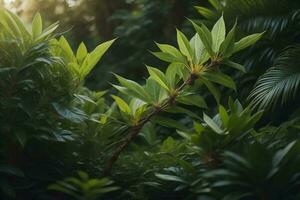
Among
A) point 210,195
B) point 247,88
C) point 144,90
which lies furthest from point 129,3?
point 210,195

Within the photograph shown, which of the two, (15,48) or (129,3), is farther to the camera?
(129,3)

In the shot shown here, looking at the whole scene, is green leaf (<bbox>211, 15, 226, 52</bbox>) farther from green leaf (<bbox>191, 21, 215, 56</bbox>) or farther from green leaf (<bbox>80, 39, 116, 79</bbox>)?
green leaf (<bbox>80, 39, 116, 79</bbox>)

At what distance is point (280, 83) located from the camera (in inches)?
157

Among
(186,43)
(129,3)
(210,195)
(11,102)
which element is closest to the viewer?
(210,195)

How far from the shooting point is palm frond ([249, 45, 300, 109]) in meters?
3.93

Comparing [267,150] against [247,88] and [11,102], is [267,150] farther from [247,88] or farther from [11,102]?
[247,88]

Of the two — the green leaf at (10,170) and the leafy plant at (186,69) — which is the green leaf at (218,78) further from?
the green leaf at (10,170)

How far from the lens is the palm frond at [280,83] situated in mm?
3928

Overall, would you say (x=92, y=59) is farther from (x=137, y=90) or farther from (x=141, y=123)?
(x=141, y=123)

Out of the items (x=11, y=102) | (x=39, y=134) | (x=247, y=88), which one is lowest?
(x=247, y=88)

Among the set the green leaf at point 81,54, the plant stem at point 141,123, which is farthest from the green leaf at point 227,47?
the green leaf at point 81,54

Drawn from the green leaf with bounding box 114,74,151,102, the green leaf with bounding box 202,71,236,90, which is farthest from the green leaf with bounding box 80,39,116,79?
the green leaf with bounding box 202,71,236,90

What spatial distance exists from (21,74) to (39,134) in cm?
36

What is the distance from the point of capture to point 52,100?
2959 millimetres
